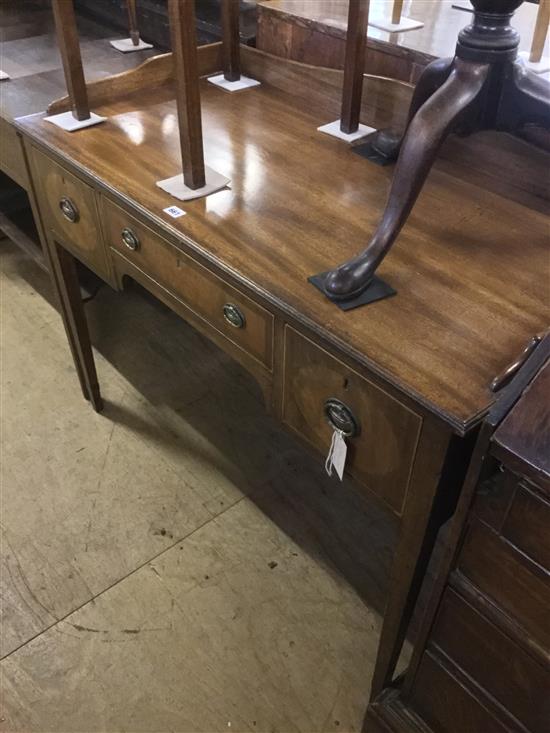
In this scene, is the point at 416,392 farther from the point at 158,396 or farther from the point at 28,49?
the point at 28,49

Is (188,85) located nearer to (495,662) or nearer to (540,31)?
(540,31)

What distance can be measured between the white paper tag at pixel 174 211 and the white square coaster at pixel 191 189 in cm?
2

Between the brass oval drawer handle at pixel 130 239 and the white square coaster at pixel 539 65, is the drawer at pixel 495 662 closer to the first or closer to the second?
the brass oval drawer handle at pixel 130 239

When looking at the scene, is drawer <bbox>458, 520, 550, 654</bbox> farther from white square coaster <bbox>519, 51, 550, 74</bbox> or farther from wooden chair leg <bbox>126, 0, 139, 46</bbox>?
wooden chair leg <bbox>126, 0, 139, 46</bbox>

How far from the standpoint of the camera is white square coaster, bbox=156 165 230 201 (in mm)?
1028

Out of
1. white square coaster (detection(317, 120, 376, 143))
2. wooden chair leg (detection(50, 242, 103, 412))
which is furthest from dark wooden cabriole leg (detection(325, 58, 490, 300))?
wooden chair leg (detection(50, 242, 103, 412))

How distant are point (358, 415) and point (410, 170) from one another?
0.30 m

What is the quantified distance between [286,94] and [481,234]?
62 cm

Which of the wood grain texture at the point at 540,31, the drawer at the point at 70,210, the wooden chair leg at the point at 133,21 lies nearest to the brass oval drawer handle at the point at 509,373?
the wood grain texture at the point at 540,31

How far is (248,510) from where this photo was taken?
146 centimetres

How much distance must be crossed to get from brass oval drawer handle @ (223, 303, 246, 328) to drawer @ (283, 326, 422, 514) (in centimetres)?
10

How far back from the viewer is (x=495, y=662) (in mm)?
794

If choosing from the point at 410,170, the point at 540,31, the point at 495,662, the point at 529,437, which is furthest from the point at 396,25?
A: the point at 495,662

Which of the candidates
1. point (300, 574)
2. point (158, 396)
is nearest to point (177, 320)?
point (158, 396)
